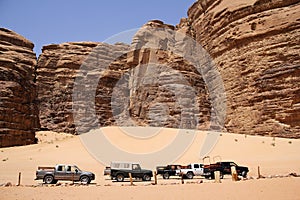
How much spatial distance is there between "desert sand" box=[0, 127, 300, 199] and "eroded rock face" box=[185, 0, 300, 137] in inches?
160

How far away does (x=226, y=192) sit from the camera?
36.2 feet

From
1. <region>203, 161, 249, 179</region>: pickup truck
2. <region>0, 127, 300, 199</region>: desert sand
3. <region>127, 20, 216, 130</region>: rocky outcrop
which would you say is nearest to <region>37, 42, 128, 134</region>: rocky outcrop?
<region>127, 20, 216, 130</region>: rocky outcrop

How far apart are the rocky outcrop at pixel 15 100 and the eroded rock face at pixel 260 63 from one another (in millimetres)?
24138

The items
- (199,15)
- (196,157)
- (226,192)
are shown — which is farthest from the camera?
(199,15)

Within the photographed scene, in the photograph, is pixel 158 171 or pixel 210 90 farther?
pixel 210 90

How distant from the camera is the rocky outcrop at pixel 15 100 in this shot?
37394 millimetres

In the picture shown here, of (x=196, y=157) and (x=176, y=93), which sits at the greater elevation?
(x=176, y=93)

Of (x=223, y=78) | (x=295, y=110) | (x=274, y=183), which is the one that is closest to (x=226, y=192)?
(x=274, y=183)

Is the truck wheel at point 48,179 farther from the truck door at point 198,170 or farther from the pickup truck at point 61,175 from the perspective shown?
the truck door at point 198,170

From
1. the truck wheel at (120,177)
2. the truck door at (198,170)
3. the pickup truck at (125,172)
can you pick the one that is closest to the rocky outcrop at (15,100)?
the pickup truck at (125,172)

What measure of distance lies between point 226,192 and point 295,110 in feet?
65.7

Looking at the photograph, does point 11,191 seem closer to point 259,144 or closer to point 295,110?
point 259,144

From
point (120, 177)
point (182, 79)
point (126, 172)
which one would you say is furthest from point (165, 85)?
point (120, 177)

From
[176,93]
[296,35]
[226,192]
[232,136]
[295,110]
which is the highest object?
[296,35]
